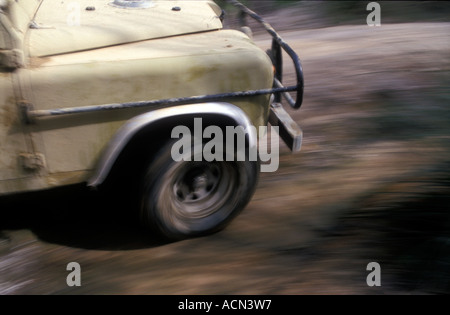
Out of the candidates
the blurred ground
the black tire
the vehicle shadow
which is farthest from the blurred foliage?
the black tire

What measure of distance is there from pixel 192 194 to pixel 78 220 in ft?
2.88

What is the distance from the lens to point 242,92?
116 inches

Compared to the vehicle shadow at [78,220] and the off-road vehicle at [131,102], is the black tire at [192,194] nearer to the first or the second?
the off-road vehicle at [131,102]

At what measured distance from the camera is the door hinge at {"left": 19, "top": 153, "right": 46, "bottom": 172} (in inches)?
105

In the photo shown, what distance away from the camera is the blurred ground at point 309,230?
8.99 feet

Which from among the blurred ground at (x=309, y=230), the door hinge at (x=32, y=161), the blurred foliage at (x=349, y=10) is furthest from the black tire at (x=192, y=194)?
the blurred foliage at (x=349, y=10)

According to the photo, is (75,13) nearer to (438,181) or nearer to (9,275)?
(9,275)

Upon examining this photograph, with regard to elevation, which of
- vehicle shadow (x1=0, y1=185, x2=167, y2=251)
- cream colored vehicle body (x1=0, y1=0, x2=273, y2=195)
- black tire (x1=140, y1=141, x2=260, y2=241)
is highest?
cream colored vehicle body (x1=0, y1=0, x2=273, y2=195)

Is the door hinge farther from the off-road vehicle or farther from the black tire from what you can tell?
the black tire

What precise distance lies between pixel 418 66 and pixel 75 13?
3.50m

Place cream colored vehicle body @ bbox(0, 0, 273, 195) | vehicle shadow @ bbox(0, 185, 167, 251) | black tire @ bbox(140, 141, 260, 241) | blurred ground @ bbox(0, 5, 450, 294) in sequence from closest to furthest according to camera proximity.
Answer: cream colored vehicle body @ bbox(0, 0, 273, 195), blurred ground @ bbox(0, 5, 450, 294), black tire @ bbox(140, 141, 260, 241), vehicle shadow @ bbox(0, 185, 167, 251)

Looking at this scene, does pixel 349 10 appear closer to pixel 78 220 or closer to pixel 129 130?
pixel 78 220
